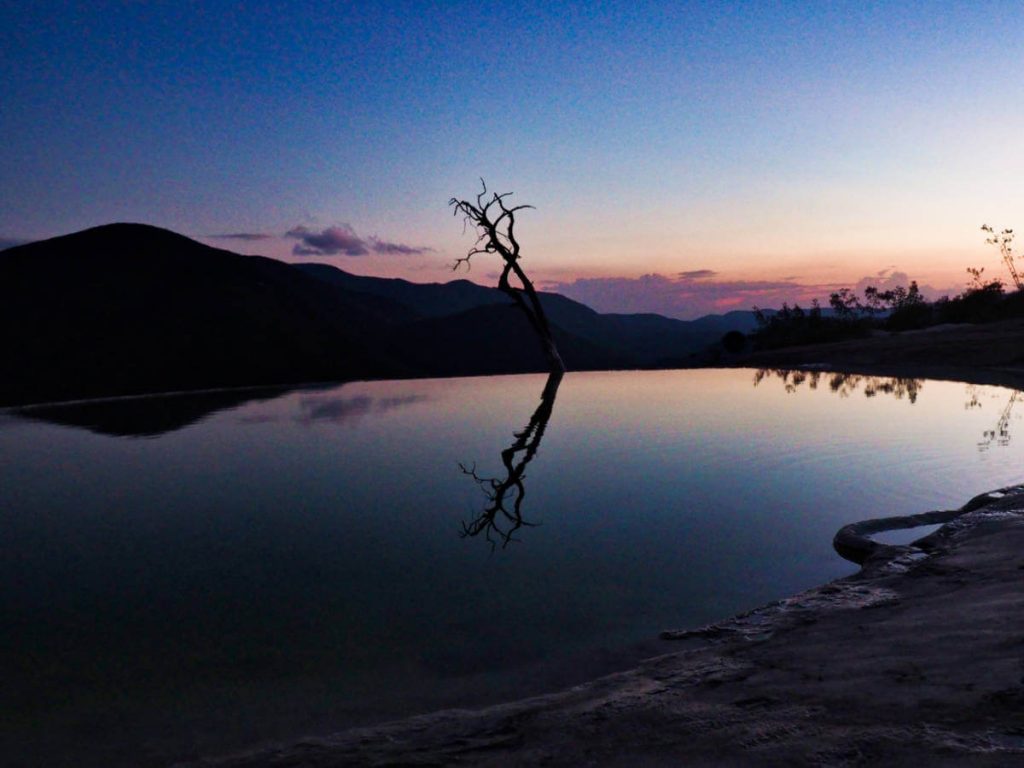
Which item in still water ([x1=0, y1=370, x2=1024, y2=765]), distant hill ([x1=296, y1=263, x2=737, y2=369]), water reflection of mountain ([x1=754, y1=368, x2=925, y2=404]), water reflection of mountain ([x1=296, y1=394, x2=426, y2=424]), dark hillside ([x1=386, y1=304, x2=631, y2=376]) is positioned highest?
distant hill ([x1=296, y1=263, x2=737, y2=369])

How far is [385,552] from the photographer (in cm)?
595

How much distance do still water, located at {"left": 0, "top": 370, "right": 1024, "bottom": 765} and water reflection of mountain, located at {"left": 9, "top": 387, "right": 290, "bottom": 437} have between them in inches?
29.8

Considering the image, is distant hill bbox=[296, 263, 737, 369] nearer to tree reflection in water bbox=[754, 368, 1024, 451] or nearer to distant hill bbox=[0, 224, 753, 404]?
distant hill bbox=[0, 224, 753, 404]

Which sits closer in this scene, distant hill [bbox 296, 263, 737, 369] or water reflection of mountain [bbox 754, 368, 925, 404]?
water reflection of mountain [bbox 754, 368, 925, 404]

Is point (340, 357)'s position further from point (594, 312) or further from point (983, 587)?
point (594, 312)

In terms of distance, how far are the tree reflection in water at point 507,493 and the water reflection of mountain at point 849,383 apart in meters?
10.5

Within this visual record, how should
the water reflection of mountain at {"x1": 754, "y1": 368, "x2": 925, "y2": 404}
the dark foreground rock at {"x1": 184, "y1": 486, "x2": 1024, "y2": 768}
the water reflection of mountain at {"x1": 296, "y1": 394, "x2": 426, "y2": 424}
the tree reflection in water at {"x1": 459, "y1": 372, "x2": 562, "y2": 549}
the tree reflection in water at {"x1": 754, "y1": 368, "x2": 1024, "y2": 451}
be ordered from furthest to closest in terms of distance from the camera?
the water reflection of mountain at {"x1": 754, "y1": 368, "x2": 925, "y2": 404}
the water reflection of mountain at {"x1": 296, "y1": 394, "x2": 426, "y2": 424}
the tree reflection in water at {"x1": 754, "y1": 368, "x2": 1024, "y2": 451}
the tree reflection in water at {"x1": 459, "y1": 372, "x2": 562, "y2": 549}
the dark foreground rock at {"x1": 184, "y1": 486, "x2": 1024, "y2": 768}

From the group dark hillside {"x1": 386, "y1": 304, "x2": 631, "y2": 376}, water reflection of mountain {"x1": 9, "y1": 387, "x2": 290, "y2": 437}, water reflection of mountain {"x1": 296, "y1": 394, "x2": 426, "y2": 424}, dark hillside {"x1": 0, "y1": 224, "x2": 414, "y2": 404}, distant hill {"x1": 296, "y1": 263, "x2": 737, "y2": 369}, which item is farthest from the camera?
distant hill {"x1": 296, "y1": 263, "x2": 737, "y2": 369}

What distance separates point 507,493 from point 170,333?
3329 cm

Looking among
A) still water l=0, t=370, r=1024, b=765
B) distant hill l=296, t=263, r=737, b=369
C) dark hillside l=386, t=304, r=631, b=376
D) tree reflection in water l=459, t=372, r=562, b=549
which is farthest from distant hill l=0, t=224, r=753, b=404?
distant hill l=296, t=263, r=737, b=369

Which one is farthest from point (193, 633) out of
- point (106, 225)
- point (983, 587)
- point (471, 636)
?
point (106, 225)

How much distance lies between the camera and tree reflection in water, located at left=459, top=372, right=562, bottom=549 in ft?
21.7

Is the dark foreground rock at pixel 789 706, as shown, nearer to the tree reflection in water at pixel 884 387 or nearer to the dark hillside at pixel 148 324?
the tree reflection in water at pixel 884 387

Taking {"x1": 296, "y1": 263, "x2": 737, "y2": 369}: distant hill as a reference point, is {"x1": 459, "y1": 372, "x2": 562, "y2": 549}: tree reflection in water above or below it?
below
